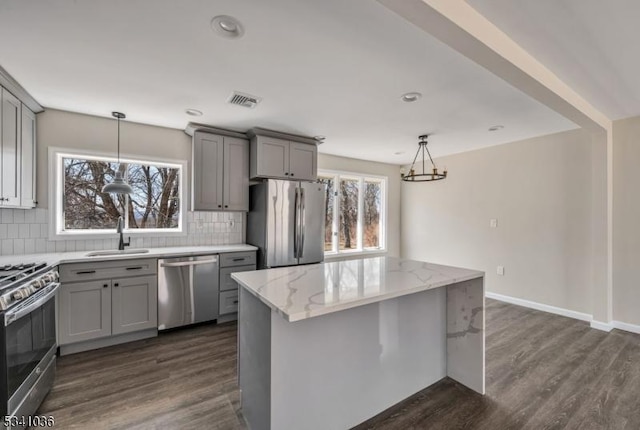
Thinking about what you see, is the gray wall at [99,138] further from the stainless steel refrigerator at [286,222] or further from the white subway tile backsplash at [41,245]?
the stainless steel refrigerator at [286,222]

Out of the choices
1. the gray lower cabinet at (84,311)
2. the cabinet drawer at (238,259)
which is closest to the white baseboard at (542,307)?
the cabinet drawer at (238,259)

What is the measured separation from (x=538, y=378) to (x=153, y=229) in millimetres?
4293

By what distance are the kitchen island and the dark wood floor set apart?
0.64 ft

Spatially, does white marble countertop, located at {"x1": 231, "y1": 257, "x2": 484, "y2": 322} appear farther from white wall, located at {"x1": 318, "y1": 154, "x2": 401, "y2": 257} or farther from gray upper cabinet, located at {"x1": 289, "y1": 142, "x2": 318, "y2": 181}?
white wall, located at {"x1": 318, "y1": 154, "x2": 401, "y2": 257}

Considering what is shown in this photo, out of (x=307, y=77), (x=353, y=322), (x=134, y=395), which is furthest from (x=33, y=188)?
(x=353, y=322)

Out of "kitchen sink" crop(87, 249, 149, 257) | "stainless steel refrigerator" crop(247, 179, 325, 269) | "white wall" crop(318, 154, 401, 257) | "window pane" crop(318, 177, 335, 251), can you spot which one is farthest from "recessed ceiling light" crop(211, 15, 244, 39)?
"white wall" crop(318, 154, 401, 257)

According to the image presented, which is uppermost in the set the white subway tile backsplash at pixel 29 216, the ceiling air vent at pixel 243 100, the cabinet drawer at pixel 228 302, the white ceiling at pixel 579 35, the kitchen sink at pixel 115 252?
the white ceiling at pixel 579 35

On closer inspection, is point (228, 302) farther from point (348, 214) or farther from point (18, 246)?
point (348, 214)

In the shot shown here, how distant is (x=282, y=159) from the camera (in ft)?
12.7

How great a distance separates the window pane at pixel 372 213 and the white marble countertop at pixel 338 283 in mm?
3224

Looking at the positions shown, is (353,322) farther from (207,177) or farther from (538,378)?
(207,177)

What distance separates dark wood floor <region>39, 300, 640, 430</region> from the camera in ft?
6.07

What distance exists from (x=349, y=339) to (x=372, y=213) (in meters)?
4.15

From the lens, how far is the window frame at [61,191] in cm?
308
